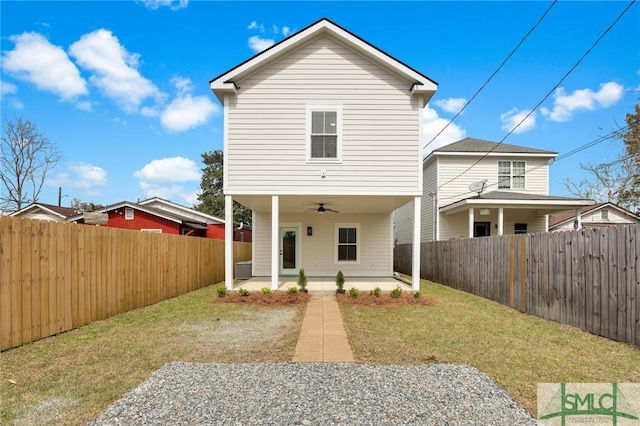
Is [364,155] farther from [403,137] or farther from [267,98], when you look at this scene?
[267,98]

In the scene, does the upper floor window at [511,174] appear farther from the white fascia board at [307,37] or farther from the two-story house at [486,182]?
the white fascia board at [307,37]

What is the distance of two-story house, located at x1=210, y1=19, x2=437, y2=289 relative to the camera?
10.1 meters

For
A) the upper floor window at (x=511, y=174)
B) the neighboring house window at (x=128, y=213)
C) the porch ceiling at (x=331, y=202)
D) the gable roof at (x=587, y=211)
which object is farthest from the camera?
the gable roof at (x=587, y=211)

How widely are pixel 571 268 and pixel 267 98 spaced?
816 cm

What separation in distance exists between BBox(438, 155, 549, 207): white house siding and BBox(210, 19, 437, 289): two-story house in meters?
9.50

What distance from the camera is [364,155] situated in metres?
10.2

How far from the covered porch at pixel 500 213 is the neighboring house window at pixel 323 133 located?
8207mm

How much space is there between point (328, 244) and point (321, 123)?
5.38 m

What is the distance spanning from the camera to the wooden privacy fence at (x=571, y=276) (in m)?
5.45

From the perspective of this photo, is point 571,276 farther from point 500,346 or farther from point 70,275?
point 70,275

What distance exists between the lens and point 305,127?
33.5 feet

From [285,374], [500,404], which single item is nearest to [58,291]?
[285,374]

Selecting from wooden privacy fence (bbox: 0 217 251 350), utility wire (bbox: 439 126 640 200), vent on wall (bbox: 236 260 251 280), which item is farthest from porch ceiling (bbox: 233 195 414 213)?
utility wire (bbox: 439 126 640 200)

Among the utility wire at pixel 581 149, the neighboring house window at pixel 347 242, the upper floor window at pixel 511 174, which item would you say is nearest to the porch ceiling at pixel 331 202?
the neighboring house window at pixel 347 242
